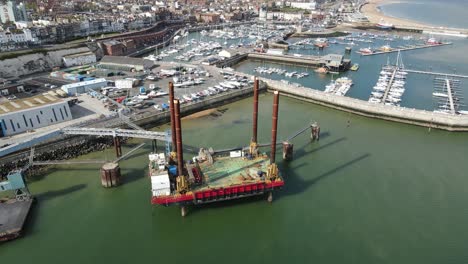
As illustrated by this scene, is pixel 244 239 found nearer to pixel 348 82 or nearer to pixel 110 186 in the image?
pixel 110 186

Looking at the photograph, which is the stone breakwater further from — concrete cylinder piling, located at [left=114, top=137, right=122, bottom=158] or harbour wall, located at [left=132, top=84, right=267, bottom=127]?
harbour wall, located at [left=132, top=84, right=267, bottom=127]

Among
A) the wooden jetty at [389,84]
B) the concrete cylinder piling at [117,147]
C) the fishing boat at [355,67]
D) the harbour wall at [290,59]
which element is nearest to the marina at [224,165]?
the wooden jetty at [389,84]

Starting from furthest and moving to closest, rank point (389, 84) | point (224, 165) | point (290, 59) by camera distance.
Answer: point (290, 59), point (389, 84), point (224, 165)

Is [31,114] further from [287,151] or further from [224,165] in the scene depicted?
[287,151]

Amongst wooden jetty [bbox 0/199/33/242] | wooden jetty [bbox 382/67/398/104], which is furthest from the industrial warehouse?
wooden jetty [bbox 382/67/398/104]

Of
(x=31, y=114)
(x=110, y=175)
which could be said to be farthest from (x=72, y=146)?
(x=110, y=175)

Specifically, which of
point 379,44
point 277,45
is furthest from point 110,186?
point 379,44
